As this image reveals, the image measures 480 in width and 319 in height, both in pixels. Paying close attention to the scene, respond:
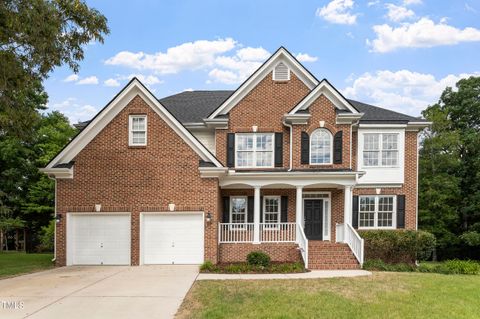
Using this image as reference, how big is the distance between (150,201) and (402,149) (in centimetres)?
1165

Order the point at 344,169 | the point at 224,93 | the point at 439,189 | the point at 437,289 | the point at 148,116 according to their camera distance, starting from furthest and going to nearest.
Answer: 1. the point at 439,189
2. the point at 224,93
3. the point at 344,169
4. the point at 148,116
5. the point at 437,289

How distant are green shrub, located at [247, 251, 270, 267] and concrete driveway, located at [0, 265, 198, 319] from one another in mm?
2127

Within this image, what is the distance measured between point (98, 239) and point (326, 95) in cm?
1122

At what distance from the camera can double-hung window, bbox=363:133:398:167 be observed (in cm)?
1830

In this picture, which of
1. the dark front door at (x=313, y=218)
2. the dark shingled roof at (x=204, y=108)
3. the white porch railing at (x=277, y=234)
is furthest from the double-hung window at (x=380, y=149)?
the white porch railing at (x=277, y=234)

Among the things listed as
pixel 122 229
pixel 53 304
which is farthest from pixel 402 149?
pixel 53 304

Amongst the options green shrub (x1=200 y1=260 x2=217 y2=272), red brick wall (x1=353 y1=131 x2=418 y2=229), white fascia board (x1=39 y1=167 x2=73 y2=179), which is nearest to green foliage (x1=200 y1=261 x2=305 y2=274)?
green shrub (x1=200 y1=260 x2=217 y2=272)

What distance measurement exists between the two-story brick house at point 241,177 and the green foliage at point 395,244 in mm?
1021

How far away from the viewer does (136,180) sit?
15320mm

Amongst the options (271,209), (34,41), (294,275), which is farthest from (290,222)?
(34,41)

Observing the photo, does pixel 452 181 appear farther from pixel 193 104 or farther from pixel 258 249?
pixel 193 104

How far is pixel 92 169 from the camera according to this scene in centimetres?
1536

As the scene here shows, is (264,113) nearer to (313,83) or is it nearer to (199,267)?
(313,83)

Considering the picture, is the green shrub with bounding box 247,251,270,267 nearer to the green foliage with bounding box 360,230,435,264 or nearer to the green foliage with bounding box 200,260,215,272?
the green foliage with bounding box 200,260,215,272
